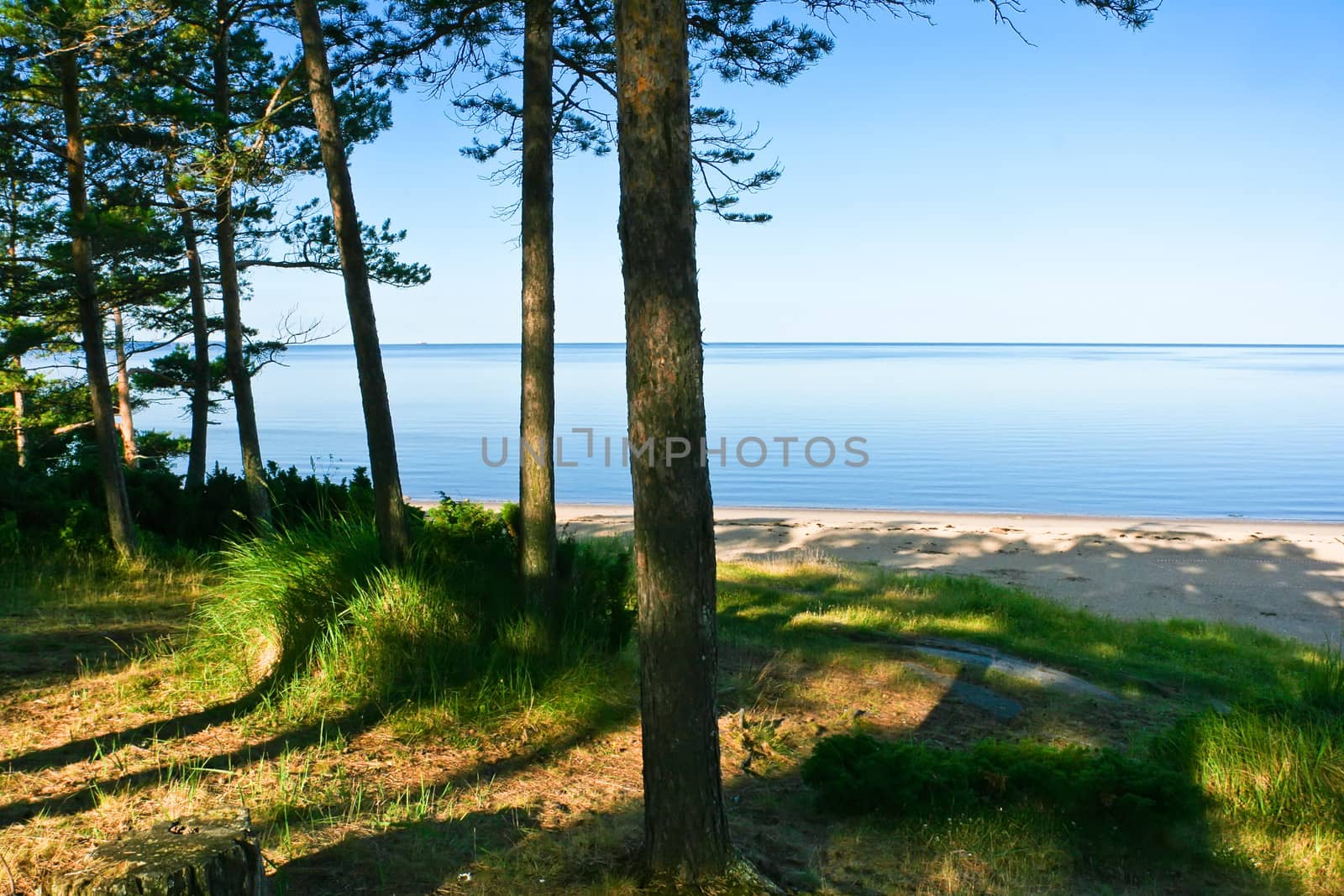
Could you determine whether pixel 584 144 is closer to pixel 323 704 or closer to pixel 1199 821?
pixel 323 704

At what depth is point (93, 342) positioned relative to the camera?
10.2 metres

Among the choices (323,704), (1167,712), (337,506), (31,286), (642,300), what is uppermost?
(31,286)

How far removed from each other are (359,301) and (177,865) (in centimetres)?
488

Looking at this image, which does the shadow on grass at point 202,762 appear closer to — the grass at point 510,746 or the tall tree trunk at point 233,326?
the grass at point 510,746

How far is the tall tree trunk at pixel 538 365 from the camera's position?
21.1 ft

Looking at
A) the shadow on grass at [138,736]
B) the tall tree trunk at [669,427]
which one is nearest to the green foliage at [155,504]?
the shadow on grass at [138,736]

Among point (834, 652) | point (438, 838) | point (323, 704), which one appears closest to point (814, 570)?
point (834, 652)

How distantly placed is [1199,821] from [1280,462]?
111 ft

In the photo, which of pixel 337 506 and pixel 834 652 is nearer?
pixel 834 652

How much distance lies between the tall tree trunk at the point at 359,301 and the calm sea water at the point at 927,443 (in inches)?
361

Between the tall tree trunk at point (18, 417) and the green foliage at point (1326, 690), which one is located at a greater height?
the tall tree trunk at point (18, 417)

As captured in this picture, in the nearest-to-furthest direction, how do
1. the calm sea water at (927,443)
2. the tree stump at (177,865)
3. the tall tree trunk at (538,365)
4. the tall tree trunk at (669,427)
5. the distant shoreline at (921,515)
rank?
the tree stump at (177,865) < the tall tree trunk at (669,427) < the tall tree trunk at (538,365) < the distant shoreline at (921,515) < the calm sea water at (927,443)

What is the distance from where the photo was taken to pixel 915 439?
134ft

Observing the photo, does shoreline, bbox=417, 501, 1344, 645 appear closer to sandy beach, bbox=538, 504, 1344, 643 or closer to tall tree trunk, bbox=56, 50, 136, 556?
sandy beach, bbox=538, 504, 1344, 643
